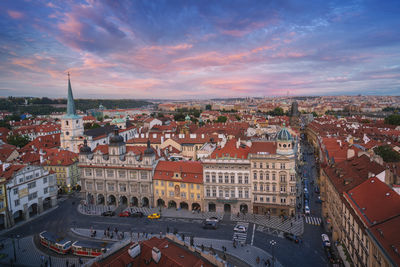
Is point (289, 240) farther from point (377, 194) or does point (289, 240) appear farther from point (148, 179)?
point (148, 179)

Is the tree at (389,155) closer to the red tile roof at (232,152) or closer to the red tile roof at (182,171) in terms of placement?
the red tile roof at (232,152)

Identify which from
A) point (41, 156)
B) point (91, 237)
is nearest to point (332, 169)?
Result: point (91, 237)

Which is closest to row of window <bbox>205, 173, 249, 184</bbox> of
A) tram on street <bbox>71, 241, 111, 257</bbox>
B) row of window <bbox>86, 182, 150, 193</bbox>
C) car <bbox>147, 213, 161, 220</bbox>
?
car <bbox>147, 213, 161, 220</bbox>

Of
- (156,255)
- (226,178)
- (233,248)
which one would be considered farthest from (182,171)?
(156,255)

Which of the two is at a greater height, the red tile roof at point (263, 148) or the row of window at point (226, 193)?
the red tile roof at point (263, 148)

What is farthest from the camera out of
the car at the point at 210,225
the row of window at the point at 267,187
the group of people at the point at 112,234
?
the row of window at the point at 267,187

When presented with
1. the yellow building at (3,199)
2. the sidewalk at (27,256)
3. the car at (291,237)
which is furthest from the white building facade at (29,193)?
the car at (291,237)
